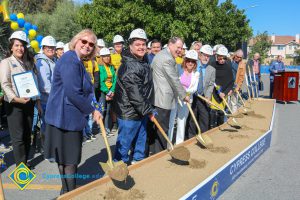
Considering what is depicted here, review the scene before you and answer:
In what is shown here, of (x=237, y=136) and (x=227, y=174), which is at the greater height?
(x=237, y=136)

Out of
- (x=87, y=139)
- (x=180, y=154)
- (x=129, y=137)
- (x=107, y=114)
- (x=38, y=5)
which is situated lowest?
(x=87, y=139)

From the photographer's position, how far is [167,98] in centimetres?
435

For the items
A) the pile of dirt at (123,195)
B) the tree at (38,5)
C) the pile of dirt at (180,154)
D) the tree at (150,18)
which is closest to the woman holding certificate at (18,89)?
the pile of dirt at (123,195)

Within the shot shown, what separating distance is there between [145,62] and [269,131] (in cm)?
308

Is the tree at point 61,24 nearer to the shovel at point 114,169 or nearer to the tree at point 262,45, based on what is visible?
the shovel at point 114,169

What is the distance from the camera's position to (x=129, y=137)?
3.74 meters

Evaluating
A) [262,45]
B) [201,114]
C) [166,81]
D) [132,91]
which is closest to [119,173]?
[132,91]

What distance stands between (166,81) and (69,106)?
1829 millimetres

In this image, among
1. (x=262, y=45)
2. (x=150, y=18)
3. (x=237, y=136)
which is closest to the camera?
(x=237, y=136)

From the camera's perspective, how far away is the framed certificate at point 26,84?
3985 millimetres

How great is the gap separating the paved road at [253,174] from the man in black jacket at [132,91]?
94cm

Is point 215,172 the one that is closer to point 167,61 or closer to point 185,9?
point 167,61

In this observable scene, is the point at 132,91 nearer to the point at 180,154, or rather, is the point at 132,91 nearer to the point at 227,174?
the point at 180,154

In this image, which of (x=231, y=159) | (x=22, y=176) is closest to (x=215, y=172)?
(x=231, y=159)
